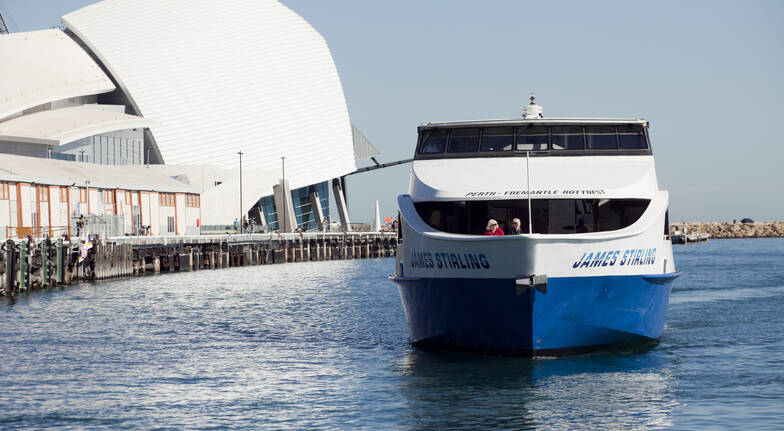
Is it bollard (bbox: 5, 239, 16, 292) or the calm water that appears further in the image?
bollard (bbox: 5, 239, 16, 292)

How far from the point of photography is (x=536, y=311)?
75.3 ft

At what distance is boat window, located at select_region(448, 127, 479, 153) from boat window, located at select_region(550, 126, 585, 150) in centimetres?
187

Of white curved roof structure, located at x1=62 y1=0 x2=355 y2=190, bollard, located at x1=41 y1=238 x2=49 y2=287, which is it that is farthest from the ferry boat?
white curved roof structure, located at x1=62 y1=0 x2=355 y2=190

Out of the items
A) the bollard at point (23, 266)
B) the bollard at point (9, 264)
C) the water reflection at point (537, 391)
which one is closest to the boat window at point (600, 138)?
the water reflection at point (537, 391)

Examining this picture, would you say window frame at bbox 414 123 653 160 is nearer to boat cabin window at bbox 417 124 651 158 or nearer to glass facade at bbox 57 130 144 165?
boat cabin window at bbox 417 124 651 158

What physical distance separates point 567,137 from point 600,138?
2.74 feet

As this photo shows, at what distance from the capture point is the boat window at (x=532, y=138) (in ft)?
84.8

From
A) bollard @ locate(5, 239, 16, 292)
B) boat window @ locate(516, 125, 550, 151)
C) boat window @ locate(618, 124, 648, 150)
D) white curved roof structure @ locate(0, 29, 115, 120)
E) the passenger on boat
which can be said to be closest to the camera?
the passenger on boat

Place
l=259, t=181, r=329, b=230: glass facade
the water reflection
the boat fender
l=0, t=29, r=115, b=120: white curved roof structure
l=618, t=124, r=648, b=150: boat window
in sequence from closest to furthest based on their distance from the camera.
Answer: the water reflection
the boat fender
l=618, t=124, r=648, b=150: boat window
l=0, t=29, r=115, b=120: white curved roof structure
l=259, t=181, r=329, b=230: glass facade

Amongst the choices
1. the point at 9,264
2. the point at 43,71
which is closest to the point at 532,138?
the point at 9,264

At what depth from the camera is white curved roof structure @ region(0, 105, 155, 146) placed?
9094 centimetres

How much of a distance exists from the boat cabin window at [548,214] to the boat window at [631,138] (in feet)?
6.18

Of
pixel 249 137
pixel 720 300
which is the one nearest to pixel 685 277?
pixel 720 300

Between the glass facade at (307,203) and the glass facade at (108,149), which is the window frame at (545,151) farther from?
the glass facade at (307,203)
